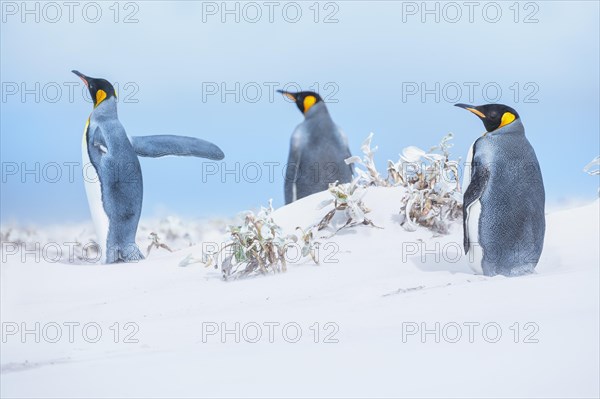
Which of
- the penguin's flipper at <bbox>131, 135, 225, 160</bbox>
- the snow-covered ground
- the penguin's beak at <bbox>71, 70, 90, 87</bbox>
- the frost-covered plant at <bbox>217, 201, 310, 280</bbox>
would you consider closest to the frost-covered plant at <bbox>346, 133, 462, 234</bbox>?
the snow-covered ground

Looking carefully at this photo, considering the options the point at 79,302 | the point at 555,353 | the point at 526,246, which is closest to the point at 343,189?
the point at 526,246

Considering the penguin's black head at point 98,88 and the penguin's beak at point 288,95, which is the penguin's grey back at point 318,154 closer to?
the penguin's beak at point 288,95

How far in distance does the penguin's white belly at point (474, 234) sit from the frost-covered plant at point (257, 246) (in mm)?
753

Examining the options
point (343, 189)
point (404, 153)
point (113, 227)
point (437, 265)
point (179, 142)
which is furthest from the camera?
point (179, 142)

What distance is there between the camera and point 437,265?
327cm

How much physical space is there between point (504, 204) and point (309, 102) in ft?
10.6

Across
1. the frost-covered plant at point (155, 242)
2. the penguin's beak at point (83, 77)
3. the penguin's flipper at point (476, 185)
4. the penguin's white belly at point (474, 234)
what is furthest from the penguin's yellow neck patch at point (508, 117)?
the penguin's beak at point (83, 77)

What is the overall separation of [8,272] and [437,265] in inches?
90.7

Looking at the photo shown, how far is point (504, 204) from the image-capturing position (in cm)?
300

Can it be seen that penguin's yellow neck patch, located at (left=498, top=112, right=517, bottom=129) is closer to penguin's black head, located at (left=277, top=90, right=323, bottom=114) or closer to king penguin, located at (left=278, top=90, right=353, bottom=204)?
king penguin, located at (left=278, top=90, right=353, bottom=204)

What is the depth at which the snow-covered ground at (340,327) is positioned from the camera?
179 cm

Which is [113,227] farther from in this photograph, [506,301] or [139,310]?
[506,301]

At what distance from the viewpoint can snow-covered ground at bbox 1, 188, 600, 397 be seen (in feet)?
5.89

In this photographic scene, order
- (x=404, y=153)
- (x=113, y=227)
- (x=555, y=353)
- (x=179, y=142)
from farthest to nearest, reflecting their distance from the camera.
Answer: (x=179, y=142), (x=113, y=227), (x=404, y=153), (x=555, y=353)
